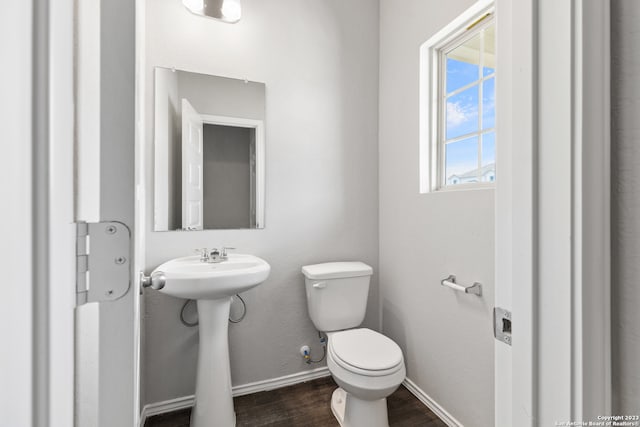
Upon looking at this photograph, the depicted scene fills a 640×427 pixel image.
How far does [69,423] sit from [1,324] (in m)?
0.13

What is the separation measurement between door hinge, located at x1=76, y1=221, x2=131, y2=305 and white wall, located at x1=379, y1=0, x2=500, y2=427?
4.32ft

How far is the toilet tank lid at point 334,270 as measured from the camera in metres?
1.67

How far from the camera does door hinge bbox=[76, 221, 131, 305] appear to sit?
0.33 metres

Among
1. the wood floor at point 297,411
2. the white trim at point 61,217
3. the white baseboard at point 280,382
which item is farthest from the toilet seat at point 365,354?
the white trim at point 61,217

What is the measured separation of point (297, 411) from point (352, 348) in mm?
526

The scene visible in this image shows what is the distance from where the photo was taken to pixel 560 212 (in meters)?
0.43

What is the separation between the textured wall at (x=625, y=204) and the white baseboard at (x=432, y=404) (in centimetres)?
126

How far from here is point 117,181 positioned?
0.34 m

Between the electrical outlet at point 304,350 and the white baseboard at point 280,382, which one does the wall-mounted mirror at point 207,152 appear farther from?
the white baseboard at point 280,382

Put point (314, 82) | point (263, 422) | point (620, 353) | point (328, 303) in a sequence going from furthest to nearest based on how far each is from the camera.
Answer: point (314, 82), point (328, 303), point (263, 422), point (620, 353)

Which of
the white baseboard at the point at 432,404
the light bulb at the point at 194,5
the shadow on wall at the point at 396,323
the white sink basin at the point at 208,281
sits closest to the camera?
the white sink basin at the point at 208,281

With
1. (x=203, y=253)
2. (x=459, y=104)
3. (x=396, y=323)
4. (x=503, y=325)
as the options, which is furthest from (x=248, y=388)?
(x=459, y=104)

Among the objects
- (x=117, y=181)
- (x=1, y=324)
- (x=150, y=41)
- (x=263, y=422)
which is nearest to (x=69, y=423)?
(x=1, y=324)

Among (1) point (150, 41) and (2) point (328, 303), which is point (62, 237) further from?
(1) point (150, 41)
